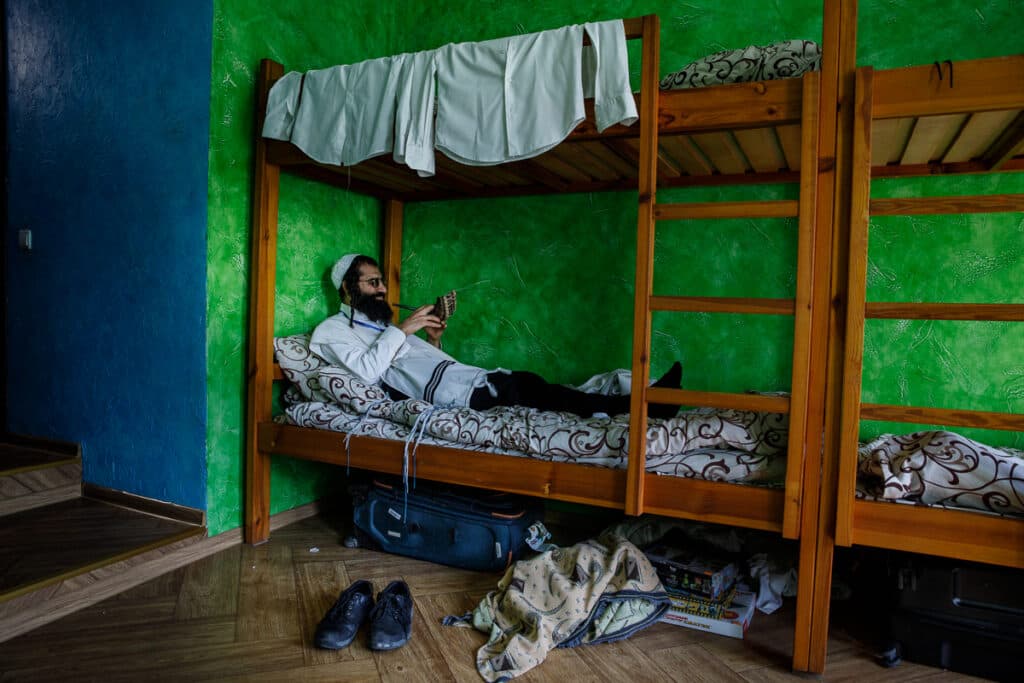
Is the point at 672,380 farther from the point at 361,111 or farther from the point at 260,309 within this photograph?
the point at 260,309

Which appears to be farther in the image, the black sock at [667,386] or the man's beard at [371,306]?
the man's beard at [371,306]

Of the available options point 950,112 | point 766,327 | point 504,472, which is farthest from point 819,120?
point 504,472

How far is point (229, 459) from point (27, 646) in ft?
2.93

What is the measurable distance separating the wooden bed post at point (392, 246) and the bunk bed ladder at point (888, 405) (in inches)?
89.8

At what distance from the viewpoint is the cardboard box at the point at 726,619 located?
1905 millimetres

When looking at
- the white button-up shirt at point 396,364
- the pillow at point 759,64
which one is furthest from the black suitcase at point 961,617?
the white button-up shirt at point 396,364

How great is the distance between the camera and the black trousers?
7.89ft

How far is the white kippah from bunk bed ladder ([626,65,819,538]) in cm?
157

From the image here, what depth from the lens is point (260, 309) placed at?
249 centimetres

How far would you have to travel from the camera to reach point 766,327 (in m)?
2.56

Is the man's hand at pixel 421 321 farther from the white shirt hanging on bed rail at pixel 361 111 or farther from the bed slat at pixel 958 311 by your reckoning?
the bed slat at pixel 958 311

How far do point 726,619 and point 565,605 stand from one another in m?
0.52

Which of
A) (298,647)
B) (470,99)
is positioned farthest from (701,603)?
(470,99)

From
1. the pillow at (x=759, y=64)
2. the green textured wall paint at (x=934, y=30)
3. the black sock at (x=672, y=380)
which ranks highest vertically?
the green textured wall paint at (x=934, y=30)
